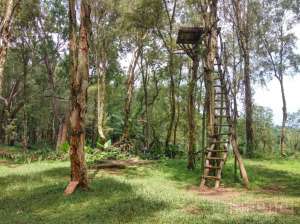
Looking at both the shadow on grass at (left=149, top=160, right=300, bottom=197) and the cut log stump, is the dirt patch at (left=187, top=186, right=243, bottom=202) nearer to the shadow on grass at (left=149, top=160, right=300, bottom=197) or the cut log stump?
the shadow on grass at (left=149, top=160, right=300, bottom=197)

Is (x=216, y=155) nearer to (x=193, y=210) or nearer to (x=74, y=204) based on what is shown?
(x=193, y=210)

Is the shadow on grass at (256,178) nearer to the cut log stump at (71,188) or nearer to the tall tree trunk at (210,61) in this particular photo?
the tall tree trunk at (210,61)

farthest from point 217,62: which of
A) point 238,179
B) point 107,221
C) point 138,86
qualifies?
point 138,86

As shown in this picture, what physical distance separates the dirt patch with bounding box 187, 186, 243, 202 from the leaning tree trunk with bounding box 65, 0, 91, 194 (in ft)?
10.8

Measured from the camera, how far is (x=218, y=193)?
32.3ft

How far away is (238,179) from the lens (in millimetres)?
11805

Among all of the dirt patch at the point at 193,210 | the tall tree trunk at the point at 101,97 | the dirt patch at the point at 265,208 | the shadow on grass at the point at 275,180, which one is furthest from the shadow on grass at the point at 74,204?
the tall tree trunk at the point at 101,97

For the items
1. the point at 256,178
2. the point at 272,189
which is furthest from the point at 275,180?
the point at 272,189

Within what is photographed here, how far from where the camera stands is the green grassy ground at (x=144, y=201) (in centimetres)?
645

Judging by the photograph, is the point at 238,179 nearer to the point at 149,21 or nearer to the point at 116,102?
the point at 149,21

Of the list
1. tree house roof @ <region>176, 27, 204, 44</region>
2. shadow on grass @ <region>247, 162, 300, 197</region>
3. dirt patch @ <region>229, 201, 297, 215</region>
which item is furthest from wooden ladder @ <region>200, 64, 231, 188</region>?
dirt patch @ <region>229, 201, 297, 215</region>

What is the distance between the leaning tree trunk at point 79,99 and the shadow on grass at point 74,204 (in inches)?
20.1

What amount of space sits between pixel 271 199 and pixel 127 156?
11175 millimetres

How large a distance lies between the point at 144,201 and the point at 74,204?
160cm
